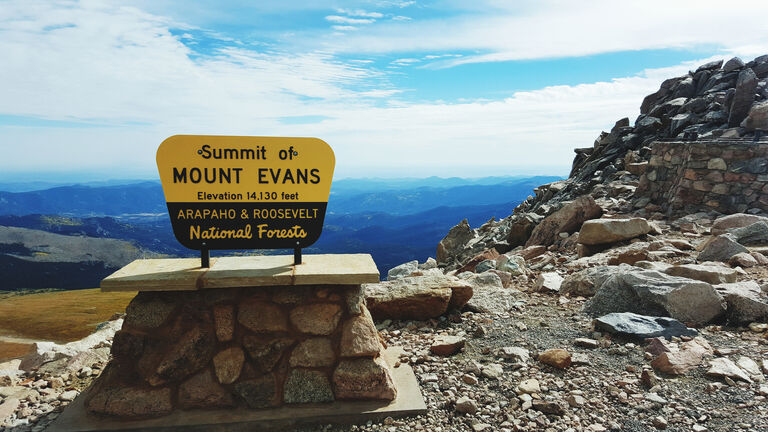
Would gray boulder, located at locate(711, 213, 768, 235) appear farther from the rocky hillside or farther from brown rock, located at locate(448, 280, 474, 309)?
brown rock, located at locate(448, 280, 474, 309)

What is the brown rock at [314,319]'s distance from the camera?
547cm

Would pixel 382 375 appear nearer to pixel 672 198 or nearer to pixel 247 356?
pixel 247 356

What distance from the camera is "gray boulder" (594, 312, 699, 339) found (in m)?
6.56

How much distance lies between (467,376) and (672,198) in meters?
12.8

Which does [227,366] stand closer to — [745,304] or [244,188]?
[244,188]

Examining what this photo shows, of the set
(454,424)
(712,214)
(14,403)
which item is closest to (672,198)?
(712,214)

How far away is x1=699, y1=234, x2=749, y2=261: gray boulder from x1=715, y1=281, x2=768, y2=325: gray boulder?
245cm

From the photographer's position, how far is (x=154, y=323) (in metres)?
5.32

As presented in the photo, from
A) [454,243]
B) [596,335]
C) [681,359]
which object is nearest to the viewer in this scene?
[681,359]

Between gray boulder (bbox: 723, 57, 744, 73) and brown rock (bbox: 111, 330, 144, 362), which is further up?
gray boulder (bbox: 723, 57, 744, 73)

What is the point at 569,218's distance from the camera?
15188 mm

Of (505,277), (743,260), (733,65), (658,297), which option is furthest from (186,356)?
(733,65)

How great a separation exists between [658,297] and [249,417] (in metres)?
6.22

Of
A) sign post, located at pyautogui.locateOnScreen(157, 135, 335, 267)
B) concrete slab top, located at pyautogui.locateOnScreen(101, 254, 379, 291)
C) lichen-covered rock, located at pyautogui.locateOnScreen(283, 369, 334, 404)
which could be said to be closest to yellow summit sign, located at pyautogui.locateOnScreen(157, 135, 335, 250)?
sign post, located at pyautogui.locateOnScreen(157, 135, 335, 267)
